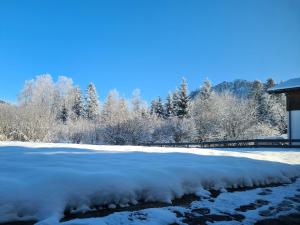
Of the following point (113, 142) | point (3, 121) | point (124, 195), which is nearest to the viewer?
point (124, 195)

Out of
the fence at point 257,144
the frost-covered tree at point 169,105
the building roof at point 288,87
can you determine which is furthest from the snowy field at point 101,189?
the frost-covered tree at point 169,105

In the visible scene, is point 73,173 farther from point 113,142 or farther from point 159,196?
point 113,142

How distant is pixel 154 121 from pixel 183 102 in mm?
7940

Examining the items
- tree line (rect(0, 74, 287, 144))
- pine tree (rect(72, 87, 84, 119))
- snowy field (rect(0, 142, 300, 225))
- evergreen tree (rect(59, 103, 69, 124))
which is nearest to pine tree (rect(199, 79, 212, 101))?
tree line (rect(0, 74, 287, 144))

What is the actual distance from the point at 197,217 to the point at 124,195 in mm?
1110

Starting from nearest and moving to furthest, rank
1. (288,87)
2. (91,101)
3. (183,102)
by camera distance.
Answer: (288,87) < (183,102) < (91,101)

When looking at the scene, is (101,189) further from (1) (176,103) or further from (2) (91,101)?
(2) (91,101)

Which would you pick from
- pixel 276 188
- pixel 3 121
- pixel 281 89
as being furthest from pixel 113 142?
pixel 276 188

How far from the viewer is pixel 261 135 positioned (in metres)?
40.8

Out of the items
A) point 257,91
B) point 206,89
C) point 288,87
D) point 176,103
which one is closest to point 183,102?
point 176,103

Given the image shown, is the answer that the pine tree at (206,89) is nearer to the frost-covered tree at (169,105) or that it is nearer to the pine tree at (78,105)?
the frost-covered tree at (169,105)

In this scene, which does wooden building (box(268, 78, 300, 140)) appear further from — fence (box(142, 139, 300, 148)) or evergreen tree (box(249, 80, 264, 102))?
evergreen tree (box(249, 80, 264, 102))

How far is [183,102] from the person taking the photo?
163 feet

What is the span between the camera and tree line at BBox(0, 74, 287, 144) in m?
32.8
